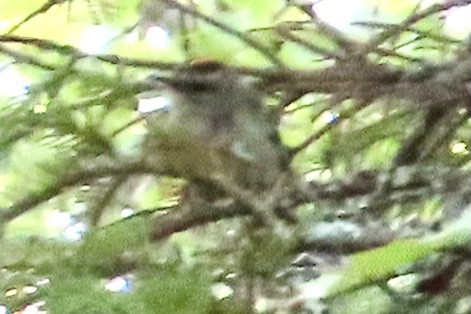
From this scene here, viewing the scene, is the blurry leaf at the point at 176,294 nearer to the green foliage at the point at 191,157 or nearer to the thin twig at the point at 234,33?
the green foliage at the point at 191,157

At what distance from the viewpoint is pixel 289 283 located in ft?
0.94

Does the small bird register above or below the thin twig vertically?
below

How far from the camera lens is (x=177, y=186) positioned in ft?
1.13

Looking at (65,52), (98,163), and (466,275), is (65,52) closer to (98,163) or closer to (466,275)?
(98,163)

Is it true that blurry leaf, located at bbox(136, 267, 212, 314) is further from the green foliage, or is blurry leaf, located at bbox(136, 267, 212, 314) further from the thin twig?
the thin twig

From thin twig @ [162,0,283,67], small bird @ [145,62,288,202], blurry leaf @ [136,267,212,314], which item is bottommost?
blurry leaf @ [136,267,212,314]

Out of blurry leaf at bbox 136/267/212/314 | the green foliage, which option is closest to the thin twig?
the green foliage

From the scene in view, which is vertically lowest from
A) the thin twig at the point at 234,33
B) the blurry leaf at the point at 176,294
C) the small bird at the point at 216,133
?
the blurry leaf at the point at 176,294

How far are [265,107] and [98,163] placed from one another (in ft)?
0.22

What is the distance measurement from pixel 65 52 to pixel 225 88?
6 centimetres

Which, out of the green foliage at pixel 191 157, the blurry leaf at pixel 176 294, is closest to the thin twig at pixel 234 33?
the green foliage at pixel 191 157

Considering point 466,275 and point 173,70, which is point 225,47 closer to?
A: point 173,70

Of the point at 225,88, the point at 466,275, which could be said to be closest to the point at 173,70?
the point at 225,88

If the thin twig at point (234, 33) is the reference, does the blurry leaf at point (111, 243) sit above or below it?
below
